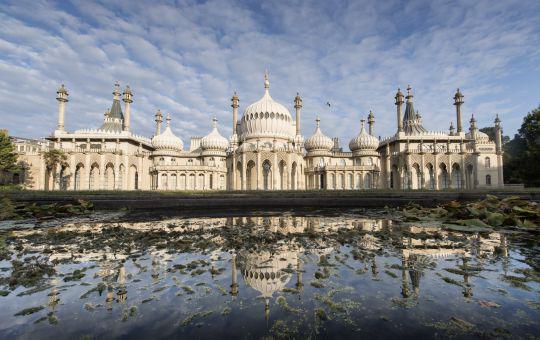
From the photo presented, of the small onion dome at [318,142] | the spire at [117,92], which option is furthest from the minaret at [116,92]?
the small onion dome at [318,142]

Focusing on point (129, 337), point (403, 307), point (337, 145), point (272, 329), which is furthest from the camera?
point (337, 145)

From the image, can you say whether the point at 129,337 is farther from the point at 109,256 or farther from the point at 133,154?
the point at 133,154

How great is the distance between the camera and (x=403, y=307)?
320 cm

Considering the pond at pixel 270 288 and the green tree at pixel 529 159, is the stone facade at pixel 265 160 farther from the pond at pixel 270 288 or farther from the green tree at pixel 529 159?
the pond at pixel 270 288

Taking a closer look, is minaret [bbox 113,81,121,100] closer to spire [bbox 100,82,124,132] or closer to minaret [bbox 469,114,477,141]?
spire [bbox 100,82,124,132]

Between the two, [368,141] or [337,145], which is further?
[337,145]

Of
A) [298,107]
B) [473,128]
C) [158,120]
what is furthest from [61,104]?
[473,128]

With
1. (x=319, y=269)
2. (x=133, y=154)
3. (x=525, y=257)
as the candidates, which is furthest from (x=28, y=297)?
(x=133, y=154)

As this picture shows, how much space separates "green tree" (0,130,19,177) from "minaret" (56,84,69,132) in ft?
23.4

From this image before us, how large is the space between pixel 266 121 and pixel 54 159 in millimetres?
34154

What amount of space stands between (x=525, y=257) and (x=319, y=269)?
4117 millimetres

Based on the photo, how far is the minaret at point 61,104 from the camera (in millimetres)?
46719

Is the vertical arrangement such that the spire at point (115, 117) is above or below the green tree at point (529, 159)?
above

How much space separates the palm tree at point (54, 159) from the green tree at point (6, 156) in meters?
4.71
